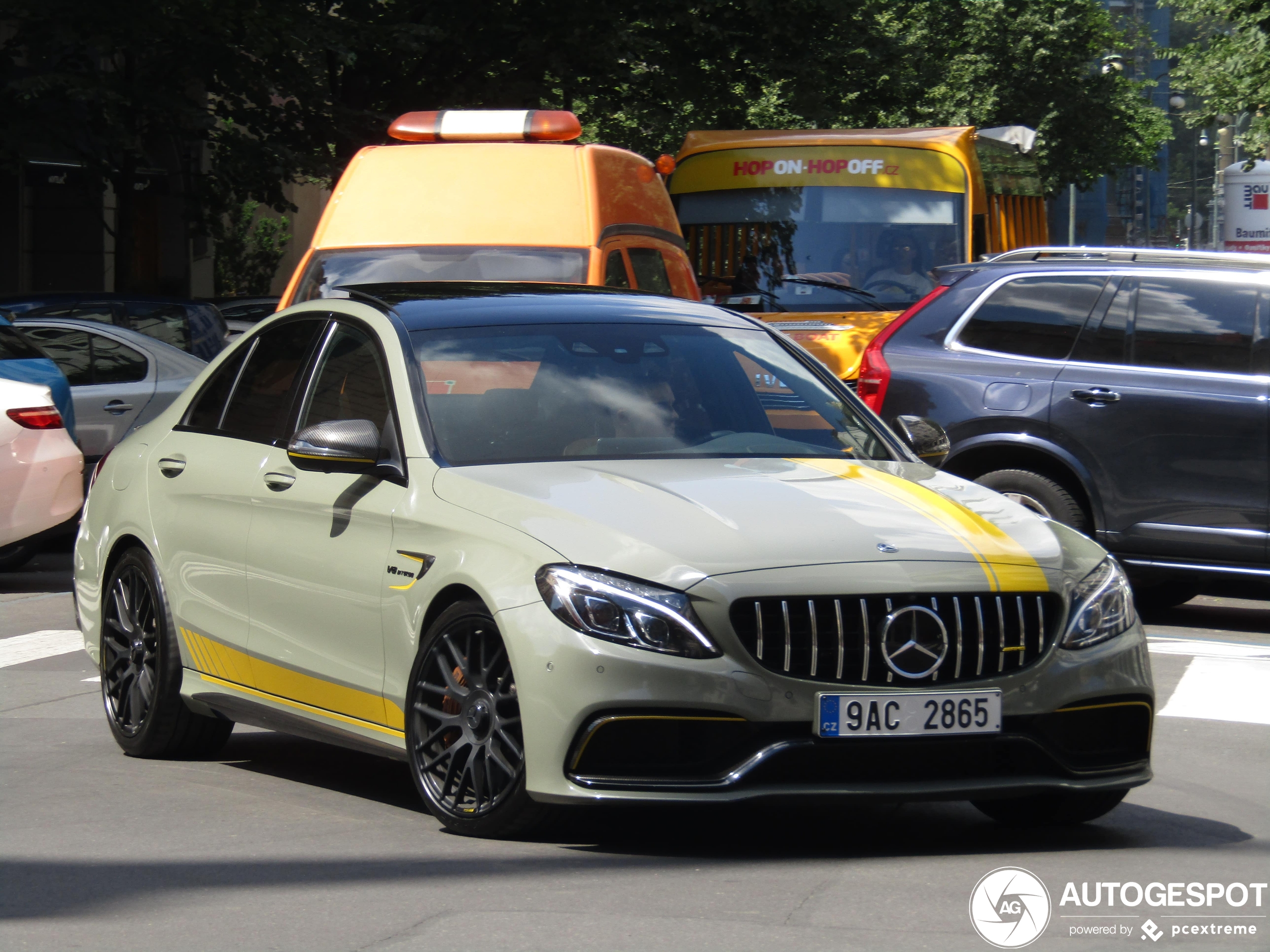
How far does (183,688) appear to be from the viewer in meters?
6.67

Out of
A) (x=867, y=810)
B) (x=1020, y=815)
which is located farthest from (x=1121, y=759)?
(x=867, y=810)

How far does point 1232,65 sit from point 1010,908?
891 inches

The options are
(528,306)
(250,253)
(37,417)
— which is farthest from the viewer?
(250,253)

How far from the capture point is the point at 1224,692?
27.8 feet

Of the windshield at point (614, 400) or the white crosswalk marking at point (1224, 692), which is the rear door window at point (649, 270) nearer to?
the white crosswalk marking at point (1224, 692)

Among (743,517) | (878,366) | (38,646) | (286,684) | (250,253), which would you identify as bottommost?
(38,646)

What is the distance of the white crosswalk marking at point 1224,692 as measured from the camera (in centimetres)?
796

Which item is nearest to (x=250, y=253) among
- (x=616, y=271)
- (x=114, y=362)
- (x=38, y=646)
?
(x=114, y=362)

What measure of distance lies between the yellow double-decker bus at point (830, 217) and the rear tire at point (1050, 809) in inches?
394

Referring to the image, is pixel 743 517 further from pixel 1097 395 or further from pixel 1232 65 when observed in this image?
pixel 1232 65

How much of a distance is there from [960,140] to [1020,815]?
1169cm

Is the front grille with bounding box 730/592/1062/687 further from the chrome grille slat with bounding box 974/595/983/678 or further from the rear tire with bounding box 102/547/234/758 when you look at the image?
the rear tire with bounding box 102/547/234/758

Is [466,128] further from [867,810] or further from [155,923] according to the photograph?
[155,923]

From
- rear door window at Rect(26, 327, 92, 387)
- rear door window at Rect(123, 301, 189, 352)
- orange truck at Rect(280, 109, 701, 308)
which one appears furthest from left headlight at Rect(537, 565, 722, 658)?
rear door window at Rect(123, 301, 189, 352)
